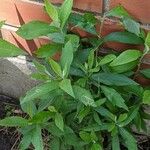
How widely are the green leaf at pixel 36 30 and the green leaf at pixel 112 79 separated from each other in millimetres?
169

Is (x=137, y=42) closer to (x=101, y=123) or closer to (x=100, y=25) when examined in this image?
(x=100, y=25)

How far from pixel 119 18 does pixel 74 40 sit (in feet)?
0.52

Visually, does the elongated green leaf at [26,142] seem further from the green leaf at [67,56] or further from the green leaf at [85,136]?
the green leaf at [67,56]

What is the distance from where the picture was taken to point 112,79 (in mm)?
1096

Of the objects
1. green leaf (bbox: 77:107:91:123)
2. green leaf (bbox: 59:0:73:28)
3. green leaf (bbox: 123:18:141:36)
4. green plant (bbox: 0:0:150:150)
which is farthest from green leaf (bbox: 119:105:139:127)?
green leaf (bbox: 59:0:73:28)

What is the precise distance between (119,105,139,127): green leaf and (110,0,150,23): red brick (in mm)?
247

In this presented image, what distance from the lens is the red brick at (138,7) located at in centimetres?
109

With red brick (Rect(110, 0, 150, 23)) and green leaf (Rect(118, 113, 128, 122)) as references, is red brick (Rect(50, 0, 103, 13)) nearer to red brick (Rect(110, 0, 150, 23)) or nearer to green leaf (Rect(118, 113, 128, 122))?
red brick (Rect(110, 0, 150, 23))

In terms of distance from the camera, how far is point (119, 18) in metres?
Answer: 1.16

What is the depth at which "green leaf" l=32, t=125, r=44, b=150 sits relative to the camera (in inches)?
44.6

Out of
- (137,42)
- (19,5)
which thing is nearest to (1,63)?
(19,5)

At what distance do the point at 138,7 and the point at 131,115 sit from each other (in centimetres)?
30

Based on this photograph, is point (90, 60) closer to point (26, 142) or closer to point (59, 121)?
point (59, 121)

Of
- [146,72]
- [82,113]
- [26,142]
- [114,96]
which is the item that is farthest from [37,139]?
[146,72]
